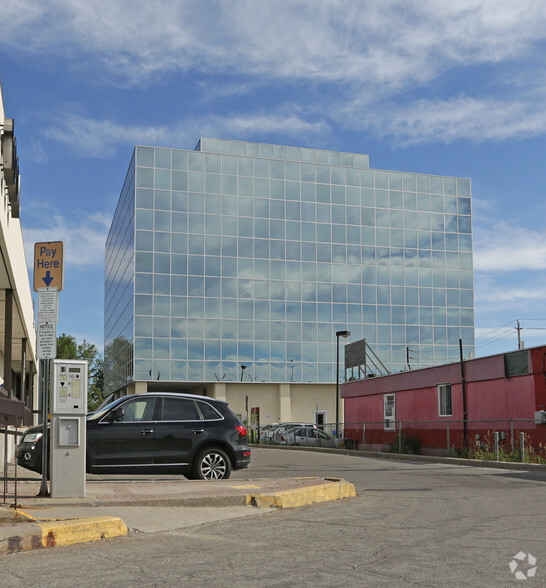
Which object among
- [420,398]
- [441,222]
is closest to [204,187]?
[441,222]

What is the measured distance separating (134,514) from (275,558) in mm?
3032

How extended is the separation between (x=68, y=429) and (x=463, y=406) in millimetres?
21905

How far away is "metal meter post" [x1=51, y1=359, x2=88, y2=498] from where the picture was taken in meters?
10.9

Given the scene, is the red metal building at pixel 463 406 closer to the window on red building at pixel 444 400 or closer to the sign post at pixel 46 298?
the window on red building at pixel 444 400

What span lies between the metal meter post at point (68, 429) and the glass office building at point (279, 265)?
51.0 meters

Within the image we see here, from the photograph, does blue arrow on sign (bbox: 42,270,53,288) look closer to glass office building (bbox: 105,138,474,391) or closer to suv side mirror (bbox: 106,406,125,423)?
suv side mirror (bbox: 106,406,125,423)

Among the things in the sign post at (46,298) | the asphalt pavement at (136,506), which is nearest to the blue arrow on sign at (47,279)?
the sign post at (46,298)

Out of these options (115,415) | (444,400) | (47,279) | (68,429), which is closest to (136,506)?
(68,429)

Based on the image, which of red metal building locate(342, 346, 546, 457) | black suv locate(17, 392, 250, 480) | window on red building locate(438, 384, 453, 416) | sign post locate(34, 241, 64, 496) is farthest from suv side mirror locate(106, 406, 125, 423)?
window on red building locate(438, 384, 453, 416)

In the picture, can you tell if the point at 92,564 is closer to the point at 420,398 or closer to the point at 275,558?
the point at 275,558

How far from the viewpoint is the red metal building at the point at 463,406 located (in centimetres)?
2598

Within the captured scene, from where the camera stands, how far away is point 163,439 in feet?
48.5

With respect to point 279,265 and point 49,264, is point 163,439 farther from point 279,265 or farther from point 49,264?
point 279,265

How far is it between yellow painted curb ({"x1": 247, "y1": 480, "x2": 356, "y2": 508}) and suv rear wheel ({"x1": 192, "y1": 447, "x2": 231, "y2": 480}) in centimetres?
234
